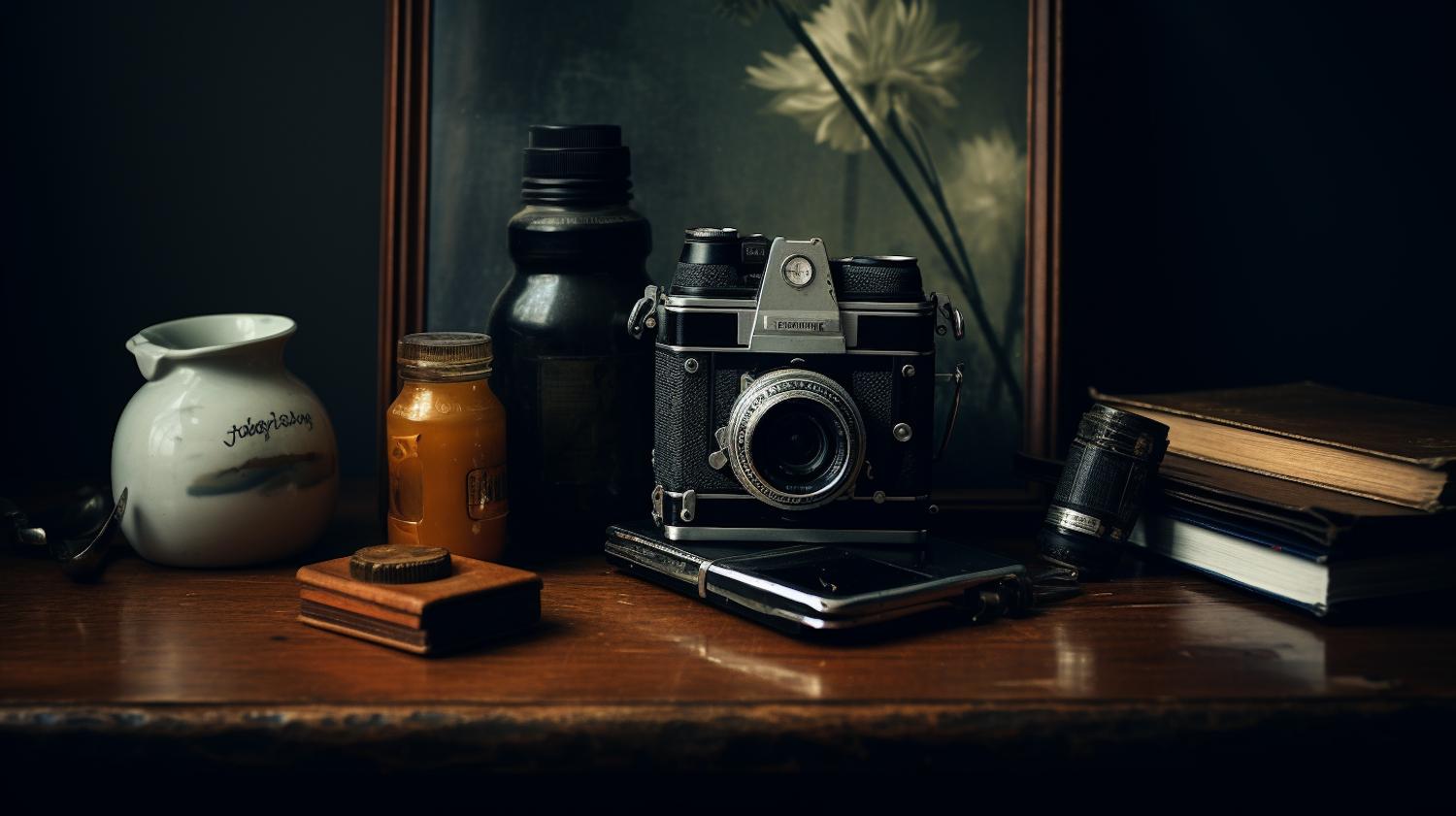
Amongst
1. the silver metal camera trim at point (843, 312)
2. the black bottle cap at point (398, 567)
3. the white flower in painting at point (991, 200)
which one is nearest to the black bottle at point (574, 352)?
the silver metal camera trim at point (843, 312)

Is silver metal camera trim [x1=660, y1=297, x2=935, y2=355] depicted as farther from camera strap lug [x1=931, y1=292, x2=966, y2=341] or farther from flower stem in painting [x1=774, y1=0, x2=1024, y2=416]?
flower stem in painting [x1=774, y1=0, x2=1024, y2=416]

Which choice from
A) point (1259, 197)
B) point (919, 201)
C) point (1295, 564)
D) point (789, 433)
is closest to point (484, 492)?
point (789, 433)

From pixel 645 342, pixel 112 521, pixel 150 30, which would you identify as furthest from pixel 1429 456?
pixel 150 30

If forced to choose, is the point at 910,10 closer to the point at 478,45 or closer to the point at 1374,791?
the point at 478,45

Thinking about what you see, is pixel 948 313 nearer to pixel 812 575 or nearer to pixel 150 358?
pixel 812 575

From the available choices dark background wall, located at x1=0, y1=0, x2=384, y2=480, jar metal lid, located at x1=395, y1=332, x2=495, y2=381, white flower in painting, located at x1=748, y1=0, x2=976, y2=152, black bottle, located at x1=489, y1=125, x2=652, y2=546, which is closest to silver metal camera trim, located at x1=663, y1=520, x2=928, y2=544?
black bottle, located at x1=489, y1=125, x2=652, y2=546

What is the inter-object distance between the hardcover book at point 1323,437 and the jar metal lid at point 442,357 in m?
0.59

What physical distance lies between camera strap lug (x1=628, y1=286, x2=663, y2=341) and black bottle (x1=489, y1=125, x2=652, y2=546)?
4 cm

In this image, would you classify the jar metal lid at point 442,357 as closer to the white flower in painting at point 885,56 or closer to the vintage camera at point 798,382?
the vintage camera at point 798,382

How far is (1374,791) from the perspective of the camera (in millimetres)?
778

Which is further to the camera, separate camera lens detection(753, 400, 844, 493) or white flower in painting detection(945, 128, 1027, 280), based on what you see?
white flower in painting detection(945, 128, 1027, 280)

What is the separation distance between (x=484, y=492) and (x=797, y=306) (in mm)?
314

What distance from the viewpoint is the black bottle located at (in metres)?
1.05

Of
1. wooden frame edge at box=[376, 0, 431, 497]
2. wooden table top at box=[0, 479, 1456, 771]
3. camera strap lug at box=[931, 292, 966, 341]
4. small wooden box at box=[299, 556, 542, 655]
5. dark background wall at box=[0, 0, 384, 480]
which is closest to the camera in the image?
wooden table top at box=[0, 479, 1456, 771]
